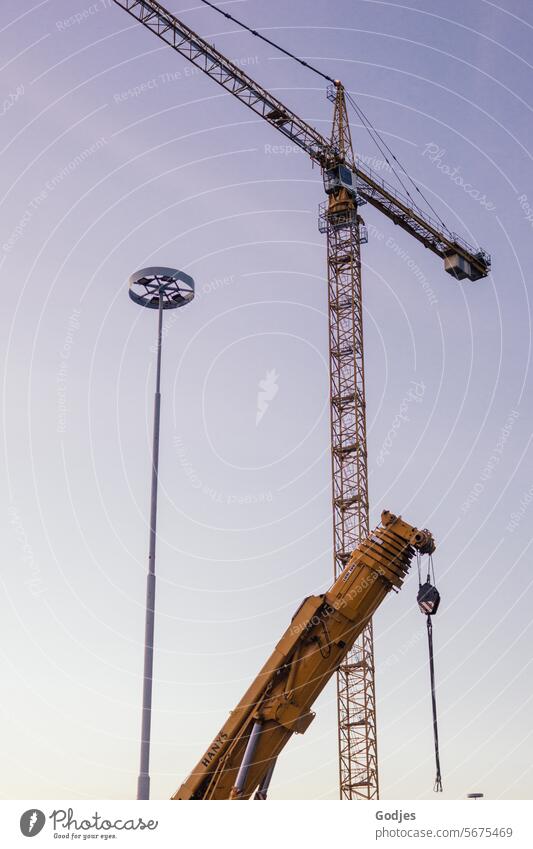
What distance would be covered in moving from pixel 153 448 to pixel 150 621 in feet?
14.4

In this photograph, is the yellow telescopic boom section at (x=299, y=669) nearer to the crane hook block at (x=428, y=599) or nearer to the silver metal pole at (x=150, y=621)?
the crane hook block at (x=428, y=599)

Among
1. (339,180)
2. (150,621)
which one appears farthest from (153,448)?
(339,180)

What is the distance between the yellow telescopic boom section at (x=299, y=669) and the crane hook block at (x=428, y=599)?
854 millimetres

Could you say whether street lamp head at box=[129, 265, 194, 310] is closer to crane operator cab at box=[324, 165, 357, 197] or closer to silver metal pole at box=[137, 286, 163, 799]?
silver metal pole at box=[137, 286, 163, 799]

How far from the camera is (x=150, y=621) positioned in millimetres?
23266

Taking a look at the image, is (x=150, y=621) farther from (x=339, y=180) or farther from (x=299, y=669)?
(x=339, y=180)

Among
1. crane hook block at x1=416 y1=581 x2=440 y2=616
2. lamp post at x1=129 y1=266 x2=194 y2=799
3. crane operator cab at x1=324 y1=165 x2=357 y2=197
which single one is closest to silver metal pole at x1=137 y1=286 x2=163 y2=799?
lamp post at x1=129 y1=266 x2=194 y2=799

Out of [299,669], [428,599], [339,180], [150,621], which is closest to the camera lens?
[299,669]

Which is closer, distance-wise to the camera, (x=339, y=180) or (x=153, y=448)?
(x=153, y=448)

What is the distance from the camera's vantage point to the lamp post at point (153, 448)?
21.9 metres

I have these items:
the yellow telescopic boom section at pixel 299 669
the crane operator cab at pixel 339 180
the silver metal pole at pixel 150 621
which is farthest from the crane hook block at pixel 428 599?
the crane operator cab at pixel 339 180

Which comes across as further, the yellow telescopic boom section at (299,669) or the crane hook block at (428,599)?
the crane hook block at (428,599)
